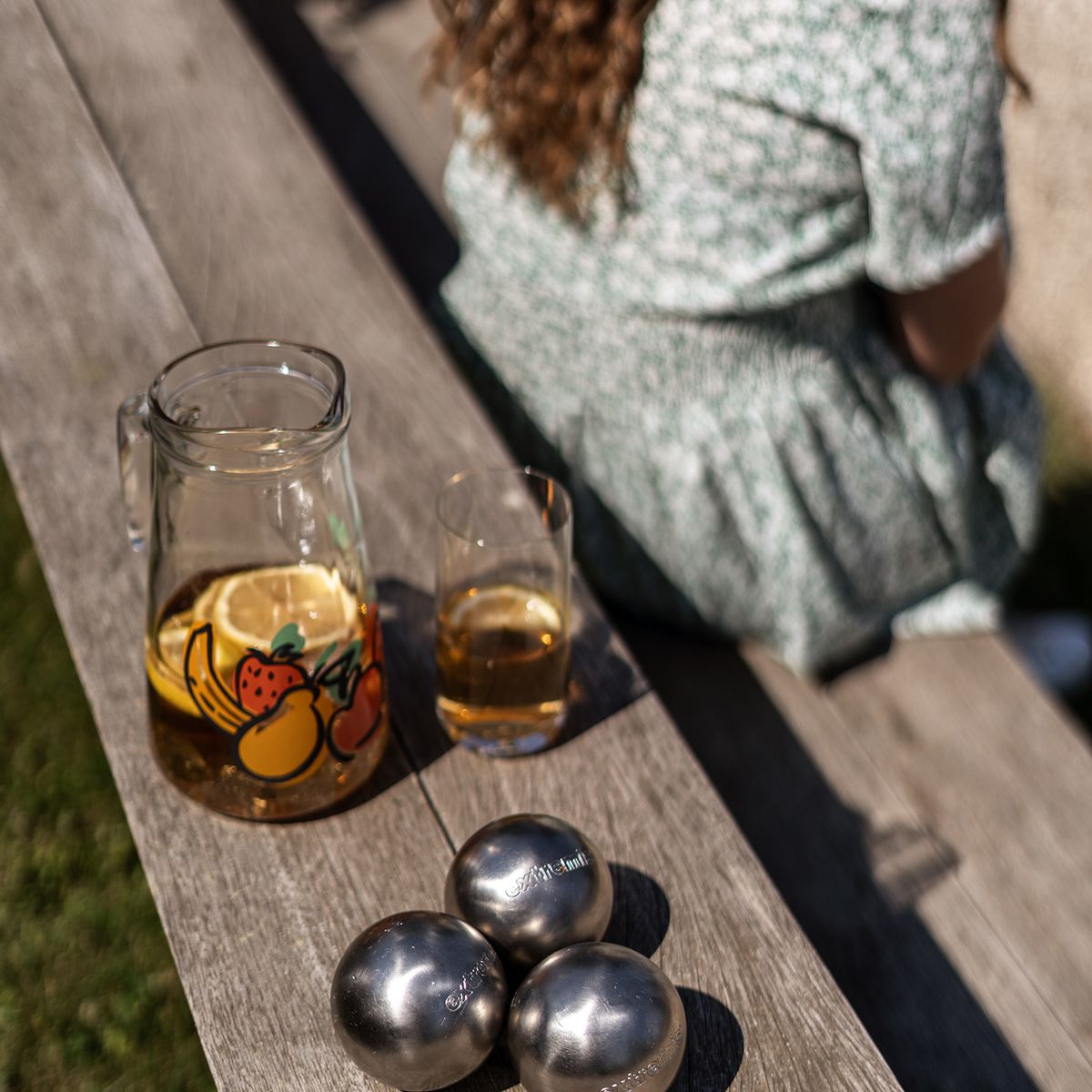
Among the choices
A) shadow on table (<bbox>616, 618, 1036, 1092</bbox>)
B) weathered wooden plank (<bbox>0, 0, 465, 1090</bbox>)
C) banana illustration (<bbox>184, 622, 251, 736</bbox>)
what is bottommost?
shadow on table (<bbox>616, 618, 1036, 1092</bbox>)

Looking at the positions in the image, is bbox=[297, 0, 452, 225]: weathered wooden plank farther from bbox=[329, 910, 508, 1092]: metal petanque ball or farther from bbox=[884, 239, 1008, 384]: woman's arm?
bbox=[329, 910, 508, 1092]: metal petanque ball

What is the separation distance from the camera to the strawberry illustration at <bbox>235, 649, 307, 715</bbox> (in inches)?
31.5

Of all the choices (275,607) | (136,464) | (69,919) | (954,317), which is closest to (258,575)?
(275,607)

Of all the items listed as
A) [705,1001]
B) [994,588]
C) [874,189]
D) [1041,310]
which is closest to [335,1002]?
[705,1001]

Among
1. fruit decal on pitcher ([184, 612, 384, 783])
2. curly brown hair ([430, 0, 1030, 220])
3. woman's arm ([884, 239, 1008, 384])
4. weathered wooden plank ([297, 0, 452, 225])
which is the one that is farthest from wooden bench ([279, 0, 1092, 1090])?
weathered wooden plank ([297, 0, 452, 225])

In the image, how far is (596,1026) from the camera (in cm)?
68

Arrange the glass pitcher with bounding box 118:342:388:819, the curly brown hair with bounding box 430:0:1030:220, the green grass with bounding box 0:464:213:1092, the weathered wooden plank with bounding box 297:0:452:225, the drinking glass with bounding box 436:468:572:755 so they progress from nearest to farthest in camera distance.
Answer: the glass pitcher with bounding box 118:342:388:819 < the drinking glass with bounding box 436:468:572:755 < the curly brown hair with bounding box 430:0:1030:220 < the green grass with bounding box 0:464:213:1092 < the weathered wooden plank with bounding box 297:0:452:225

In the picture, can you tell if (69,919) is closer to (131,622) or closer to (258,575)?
(131,622)

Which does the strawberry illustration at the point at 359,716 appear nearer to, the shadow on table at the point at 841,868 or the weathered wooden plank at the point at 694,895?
the weathered wooden plank at the point at 694,895

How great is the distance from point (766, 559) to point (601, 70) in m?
0.61

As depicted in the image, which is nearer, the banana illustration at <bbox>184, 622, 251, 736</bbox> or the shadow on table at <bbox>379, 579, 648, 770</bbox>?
the banana illustration at <bbox>184, 622, 251, 736</bbox>

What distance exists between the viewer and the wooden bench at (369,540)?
80cm

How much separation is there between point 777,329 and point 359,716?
80 cm

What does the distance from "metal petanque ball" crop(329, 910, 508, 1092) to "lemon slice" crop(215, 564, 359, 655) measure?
20 cm
